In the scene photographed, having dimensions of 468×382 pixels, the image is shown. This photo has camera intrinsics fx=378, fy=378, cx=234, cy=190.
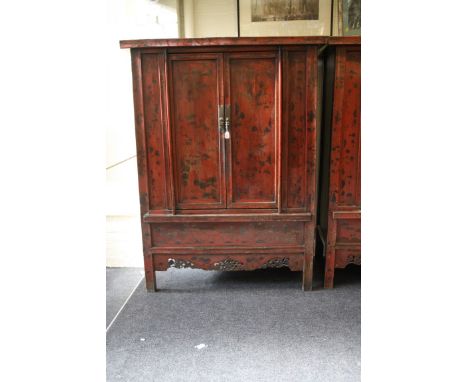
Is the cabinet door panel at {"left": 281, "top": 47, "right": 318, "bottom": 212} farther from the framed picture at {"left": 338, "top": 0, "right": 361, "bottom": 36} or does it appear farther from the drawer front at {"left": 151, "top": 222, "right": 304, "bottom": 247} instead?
the framed picture at {"left": 338, "top": 0, "right": 361, "bottom": 36}

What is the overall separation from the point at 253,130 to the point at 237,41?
0.53m

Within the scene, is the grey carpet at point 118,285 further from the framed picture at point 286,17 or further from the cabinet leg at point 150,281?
the framed picture at point 286,17

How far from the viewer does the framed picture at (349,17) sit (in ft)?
9.32

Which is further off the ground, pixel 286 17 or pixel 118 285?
pixel 286 17

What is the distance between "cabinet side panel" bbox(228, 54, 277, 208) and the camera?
2305 mm

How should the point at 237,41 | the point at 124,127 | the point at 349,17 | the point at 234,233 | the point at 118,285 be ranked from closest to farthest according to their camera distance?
the point at 237,41 < the point at 234,233 < the point at 118,285 < the point at 349,17 < the point at 124,127

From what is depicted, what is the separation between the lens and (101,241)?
2.01 feet

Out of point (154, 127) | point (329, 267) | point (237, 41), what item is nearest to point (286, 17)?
point (237, 41)

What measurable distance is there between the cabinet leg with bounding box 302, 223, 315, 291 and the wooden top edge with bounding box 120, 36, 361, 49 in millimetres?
1118

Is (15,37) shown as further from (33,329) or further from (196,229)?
(196,229)

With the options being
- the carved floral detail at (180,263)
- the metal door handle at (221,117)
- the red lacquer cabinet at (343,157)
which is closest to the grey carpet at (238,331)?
the carved floral detail at (180,263)

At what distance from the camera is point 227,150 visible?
2379 millimetres

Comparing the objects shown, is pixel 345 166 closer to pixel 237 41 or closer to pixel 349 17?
pixel 237 41
